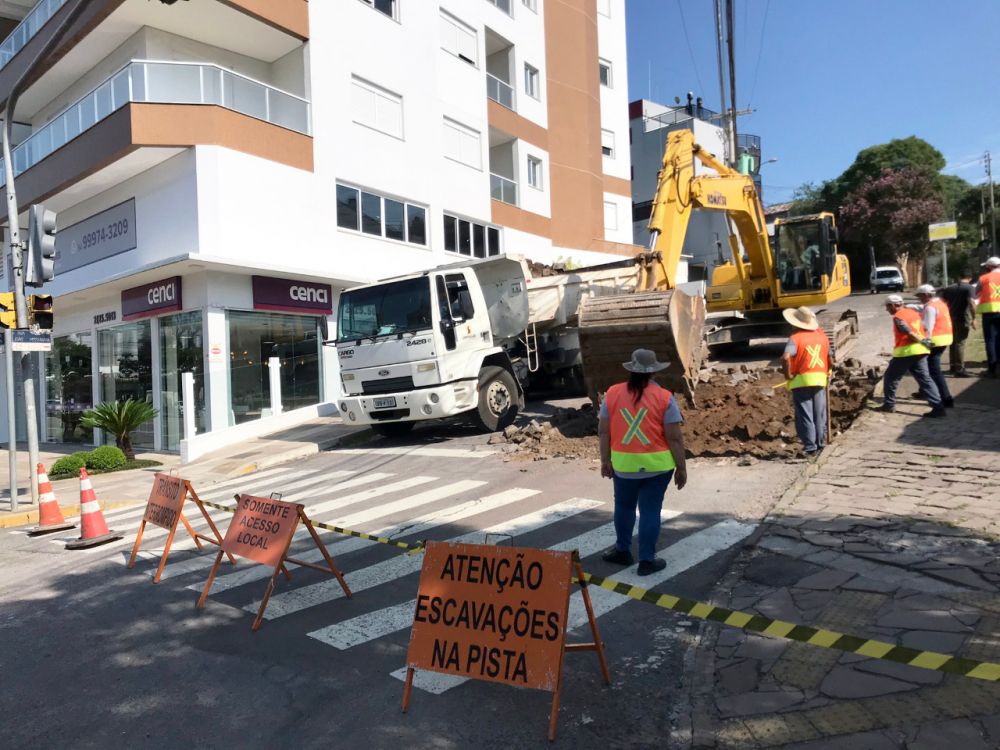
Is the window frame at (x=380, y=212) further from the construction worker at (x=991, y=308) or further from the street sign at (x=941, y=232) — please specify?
the street sign at (x=941, y=232)

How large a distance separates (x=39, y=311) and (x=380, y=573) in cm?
840

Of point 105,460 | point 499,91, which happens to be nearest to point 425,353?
point 105,460

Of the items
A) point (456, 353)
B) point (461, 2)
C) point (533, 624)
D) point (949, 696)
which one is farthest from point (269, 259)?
point (949, 696)

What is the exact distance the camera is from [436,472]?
10.5 m

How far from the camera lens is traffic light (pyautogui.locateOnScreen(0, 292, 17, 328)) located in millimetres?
10820

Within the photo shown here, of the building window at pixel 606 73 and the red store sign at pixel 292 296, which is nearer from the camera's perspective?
the red store sign at pixel 292 296

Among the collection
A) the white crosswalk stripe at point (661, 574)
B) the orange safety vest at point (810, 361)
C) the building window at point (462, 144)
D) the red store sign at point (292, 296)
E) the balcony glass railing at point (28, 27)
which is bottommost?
the white crosswalk stripe at point (661, 574)

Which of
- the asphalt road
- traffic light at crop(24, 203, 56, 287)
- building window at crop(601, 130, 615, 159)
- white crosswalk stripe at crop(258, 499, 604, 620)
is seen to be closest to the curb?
the asphalt road

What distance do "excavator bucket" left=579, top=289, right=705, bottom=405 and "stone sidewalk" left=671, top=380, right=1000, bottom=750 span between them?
102 inches

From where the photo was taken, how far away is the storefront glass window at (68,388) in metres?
21.4

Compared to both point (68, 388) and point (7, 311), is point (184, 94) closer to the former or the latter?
point (7, 311)

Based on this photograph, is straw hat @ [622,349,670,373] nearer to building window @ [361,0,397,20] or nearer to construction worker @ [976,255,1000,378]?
construction worker @ [976,255,1000,378]

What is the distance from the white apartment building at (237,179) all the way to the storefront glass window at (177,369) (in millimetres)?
54

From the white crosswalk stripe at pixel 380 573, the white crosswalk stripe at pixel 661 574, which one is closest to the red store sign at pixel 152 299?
the white crosswalk stripe at pixel 380 573
